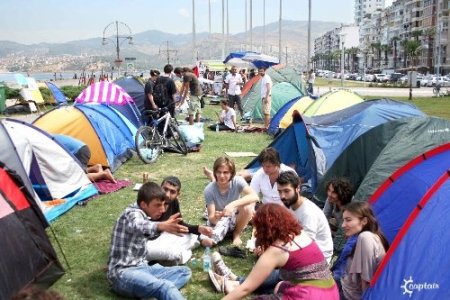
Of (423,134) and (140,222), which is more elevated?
(423,134)

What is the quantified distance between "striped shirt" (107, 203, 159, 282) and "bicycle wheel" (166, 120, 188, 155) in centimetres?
656

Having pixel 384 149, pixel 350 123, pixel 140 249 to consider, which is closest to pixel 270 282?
pixel 140 249

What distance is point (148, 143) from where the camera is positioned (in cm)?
1018

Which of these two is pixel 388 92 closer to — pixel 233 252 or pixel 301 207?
pixel 233 252

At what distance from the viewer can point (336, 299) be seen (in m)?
3.28

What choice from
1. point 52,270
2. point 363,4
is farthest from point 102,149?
point 363,4

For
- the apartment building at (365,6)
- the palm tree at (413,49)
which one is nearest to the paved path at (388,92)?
the palm tree at (413,49)

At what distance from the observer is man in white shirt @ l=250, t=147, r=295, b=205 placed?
5660 mm

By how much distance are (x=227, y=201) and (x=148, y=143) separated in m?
4.85

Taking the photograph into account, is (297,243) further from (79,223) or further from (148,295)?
(79,223)

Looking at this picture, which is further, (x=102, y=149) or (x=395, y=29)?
(x=395, y=29)

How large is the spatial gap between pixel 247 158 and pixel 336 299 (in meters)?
7.28

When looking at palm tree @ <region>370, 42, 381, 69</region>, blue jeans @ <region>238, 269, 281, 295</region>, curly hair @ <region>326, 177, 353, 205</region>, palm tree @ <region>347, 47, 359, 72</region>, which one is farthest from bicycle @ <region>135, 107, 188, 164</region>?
palm tree @ <region>347, 47, 359, 72</region>

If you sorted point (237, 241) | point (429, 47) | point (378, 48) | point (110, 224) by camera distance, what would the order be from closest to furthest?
point (237, 241)
point (110, 224)
point (429, 47)
point (378, 48)
